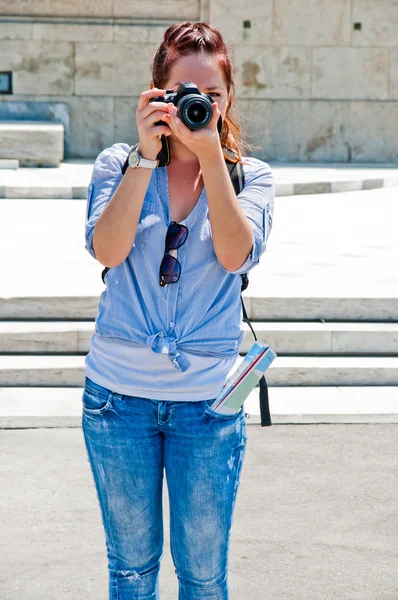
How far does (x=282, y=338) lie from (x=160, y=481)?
4108 millimetres

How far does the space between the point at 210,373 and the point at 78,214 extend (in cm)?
818

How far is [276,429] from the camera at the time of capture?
541 centimetres

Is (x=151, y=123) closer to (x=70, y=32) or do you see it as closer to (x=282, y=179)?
(x=282, y=179)

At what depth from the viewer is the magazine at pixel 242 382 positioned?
2.28m

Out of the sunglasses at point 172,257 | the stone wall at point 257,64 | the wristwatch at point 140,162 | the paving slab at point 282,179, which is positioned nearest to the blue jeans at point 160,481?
the sunglasses at point 172,257

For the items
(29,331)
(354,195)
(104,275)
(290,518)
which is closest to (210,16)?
(354,195)

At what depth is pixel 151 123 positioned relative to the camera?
2148mm

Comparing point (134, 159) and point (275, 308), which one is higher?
point (134, 159)

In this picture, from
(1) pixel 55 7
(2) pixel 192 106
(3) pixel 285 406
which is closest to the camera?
(2) pixel 192 106

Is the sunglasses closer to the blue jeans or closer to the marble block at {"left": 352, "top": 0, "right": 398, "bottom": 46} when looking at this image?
the blue jeans

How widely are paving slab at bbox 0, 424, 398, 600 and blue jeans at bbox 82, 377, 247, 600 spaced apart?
1.21 m

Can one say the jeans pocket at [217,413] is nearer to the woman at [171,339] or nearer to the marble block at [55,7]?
the woman at [171,339]

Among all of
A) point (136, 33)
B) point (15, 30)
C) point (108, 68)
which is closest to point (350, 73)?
point (136, 33)

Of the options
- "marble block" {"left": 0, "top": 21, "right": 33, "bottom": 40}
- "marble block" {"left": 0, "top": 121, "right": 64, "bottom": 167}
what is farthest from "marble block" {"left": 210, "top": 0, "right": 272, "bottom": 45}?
"marble block" {"left": 0, "top": 121, "right": 64, "bottom": 167}
